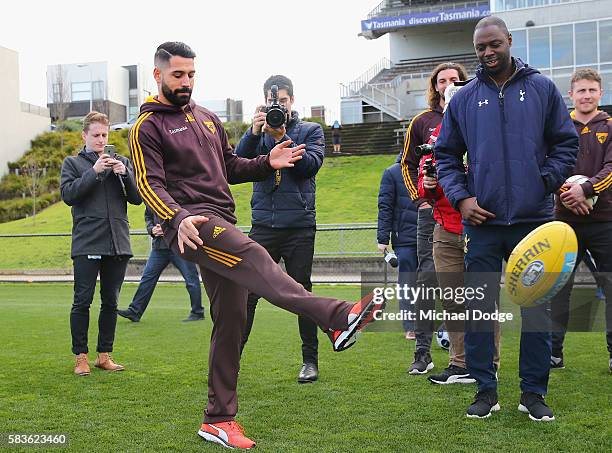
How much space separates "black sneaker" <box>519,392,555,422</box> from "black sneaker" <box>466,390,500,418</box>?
173 millimetres

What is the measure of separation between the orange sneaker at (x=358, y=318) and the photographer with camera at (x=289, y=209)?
1.98 m

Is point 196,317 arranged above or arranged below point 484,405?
below

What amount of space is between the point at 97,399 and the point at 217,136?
2095 millimetres

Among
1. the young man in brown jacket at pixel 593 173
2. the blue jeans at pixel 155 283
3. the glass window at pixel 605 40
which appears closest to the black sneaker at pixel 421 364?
the young man in brown jacket at pixel 593 173

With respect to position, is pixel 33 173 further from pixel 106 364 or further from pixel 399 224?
pixel 106 364

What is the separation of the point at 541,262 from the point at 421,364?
2140 millimetres

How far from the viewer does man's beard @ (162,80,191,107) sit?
4262mm

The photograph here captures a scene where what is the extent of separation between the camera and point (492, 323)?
4594 mm

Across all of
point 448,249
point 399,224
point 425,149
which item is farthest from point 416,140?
point 399,224

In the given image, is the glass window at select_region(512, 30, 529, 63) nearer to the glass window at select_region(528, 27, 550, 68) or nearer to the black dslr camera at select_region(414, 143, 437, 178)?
the glass window at select_region(528, 27, 550, 68)

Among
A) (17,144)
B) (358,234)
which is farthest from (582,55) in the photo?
(17,144)

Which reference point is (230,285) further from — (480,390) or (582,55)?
(582,55)

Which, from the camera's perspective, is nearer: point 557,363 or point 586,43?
point 557,363

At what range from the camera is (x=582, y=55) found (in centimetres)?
3525
